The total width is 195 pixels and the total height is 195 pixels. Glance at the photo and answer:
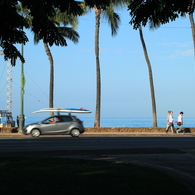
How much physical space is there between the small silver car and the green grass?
17.4 metres

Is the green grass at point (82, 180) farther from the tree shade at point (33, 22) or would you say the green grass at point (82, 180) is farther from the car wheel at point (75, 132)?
the car wheel at point (75, 132)

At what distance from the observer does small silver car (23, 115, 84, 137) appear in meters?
28.9

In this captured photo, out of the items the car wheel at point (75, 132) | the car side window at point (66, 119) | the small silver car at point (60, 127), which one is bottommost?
the car wheel at point (75, 132)

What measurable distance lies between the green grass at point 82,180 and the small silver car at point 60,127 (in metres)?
17.4

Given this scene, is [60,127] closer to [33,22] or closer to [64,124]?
[64,124]

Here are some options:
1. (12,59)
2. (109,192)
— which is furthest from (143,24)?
(109,192)

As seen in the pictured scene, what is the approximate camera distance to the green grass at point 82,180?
747cm

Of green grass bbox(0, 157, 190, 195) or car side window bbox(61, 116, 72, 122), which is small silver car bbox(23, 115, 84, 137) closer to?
car side window bbox(61, 116, 72, 122)

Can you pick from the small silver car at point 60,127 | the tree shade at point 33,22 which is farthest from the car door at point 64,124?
the tree shade at point 33,22

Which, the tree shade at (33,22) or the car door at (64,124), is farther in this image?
the car door at (64,124)

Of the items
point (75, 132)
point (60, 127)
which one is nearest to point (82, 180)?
point (75, 132)

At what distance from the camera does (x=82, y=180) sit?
336 inches

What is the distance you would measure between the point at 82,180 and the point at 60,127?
20544 millimetres

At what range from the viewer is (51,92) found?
4000 centimetres
